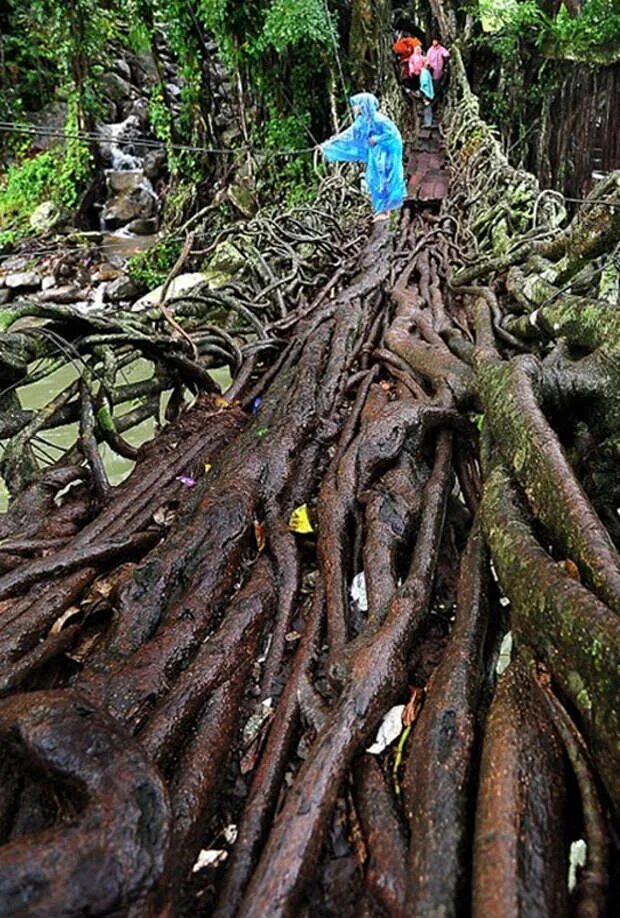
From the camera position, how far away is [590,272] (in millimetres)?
2725

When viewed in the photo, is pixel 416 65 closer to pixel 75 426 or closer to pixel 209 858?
pixel 75 426

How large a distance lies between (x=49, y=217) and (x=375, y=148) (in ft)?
30.5

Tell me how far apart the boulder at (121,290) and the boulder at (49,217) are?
125 inches

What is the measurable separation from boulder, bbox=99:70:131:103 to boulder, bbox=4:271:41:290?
762cm

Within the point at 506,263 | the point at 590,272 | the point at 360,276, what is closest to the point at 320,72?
the point at 360,276

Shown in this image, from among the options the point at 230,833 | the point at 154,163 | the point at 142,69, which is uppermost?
the point at 142,69

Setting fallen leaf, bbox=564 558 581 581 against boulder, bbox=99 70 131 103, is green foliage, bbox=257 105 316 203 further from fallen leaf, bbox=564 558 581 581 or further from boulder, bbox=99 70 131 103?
fallen leaf, bbox=564 558 581 581

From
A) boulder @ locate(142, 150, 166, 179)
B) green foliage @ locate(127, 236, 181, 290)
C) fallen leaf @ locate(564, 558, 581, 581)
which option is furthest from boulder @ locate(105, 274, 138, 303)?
fallen leaf @ locate(564, 558, 581, 581)

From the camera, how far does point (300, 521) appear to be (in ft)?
6.77

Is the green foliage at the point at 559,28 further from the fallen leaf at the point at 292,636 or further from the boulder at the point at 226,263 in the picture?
the fallen leaf at the point at 292,636

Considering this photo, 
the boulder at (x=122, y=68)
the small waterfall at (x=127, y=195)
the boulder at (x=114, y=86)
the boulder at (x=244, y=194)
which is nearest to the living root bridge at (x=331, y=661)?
the boulder at (x=244, y=194)

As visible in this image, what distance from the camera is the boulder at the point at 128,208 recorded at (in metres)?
13.6

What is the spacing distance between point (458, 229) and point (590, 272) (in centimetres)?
359

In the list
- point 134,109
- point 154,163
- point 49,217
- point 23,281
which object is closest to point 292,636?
point 23,281
